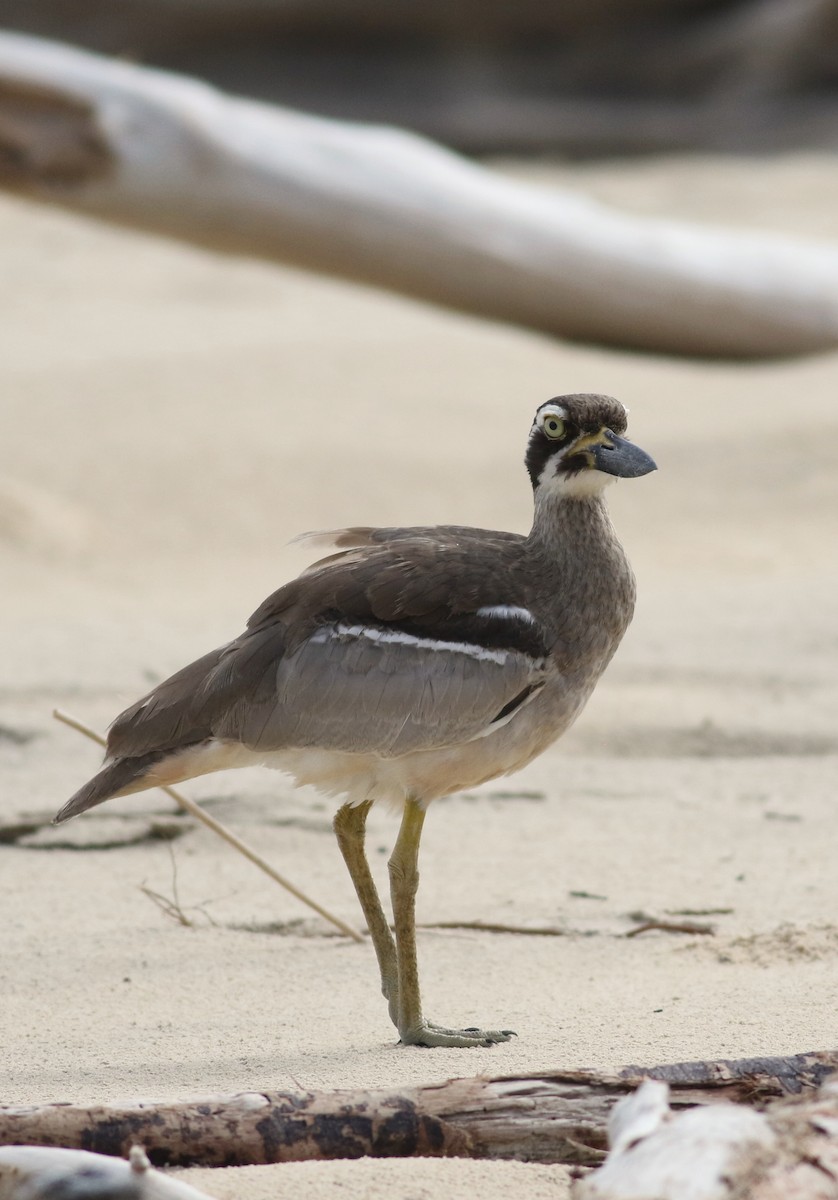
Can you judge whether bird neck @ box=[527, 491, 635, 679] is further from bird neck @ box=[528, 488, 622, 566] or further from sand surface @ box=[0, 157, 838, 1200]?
sand surface @ box=[0, 157, 838, 1200]

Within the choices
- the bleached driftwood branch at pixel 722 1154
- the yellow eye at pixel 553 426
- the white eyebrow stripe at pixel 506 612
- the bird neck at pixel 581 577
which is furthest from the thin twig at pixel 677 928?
the bleached driftwood branch at pixel 722 1154

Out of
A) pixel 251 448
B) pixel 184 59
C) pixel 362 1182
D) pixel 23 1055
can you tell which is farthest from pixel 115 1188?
pixel 184 59

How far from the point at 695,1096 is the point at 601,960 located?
4.84 feet

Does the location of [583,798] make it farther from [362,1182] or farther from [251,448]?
[251,448]

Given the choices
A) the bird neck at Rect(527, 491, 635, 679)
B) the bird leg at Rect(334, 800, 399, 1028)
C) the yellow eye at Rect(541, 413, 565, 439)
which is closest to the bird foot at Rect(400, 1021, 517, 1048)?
the bird leg at Rect(334, 800, 399, 1028)

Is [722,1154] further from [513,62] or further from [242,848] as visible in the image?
[513,62]

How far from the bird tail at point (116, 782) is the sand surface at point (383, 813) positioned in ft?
1.51

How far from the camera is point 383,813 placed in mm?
5262

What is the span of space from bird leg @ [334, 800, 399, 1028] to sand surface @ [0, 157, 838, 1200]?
0.38 feet

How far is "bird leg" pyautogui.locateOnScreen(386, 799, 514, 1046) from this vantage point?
3.37 metres

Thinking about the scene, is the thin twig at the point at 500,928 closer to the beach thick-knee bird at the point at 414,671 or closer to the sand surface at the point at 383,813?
the sand surface at the point at 383,813

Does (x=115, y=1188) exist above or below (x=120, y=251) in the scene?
below

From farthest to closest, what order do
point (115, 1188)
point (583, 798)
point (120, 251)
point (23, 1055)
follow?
1. point (120, 251)
2. point (583, 798)
3. point (23, 1055)
4. point (115, 1188)

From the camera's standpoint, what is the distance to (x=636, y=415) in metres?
10.3
